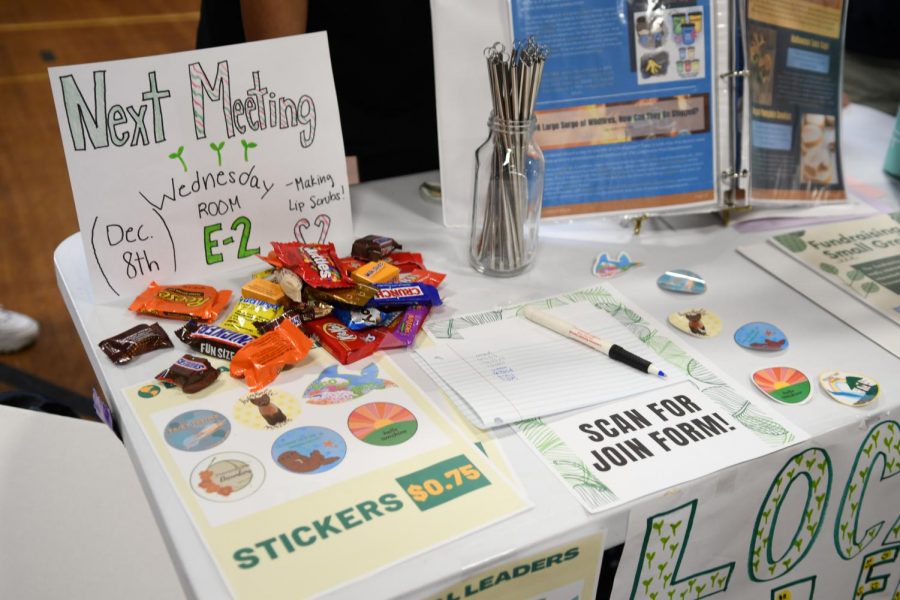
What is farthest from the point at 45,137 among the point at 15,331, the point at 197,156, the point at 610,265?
the point at 610,265

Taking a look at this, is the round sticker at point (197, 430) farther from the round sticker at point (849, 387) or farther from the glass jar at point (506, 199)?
the round sticker at point (849, 387)

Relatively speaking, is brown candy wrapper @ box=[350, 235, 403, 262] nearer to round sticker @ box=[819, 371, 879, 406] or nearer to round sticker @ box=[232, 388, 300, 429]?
round sticker @ box=[232, 388, 300, 429]

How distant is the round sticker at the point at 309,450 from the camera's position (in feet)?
2.48

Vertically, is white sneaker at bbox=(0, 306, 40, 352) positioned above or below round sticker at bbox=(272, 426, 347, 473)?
below

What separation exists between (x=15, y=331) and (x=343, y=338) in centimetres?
160

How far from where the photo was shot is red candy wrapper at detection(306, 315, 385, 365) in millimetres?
898

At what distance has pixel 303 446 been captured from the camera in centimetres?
78

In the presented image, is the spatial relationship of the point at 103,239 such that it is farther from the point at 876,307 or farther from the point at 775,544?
the point at 876,307

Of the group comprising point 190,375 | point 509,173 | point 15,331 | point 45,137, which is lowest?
point 15,331

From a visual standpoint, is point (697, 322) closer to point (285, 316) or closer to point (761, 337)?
point (761, 337)

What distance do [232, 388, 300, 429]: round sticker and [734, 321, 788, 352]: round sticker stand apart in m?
0.52

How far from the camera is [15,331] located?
84.4 inches

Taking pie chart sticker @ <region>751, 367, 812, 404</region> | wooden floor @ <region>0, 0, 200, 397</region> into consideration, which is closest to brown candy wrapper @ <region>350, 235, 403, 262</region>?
pie chart sticker @ <region>751, 367, 812, 404</region>

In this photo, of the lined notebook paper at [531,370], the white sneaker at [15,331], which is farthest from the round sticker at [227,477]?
the white sneaker at [15,331]
